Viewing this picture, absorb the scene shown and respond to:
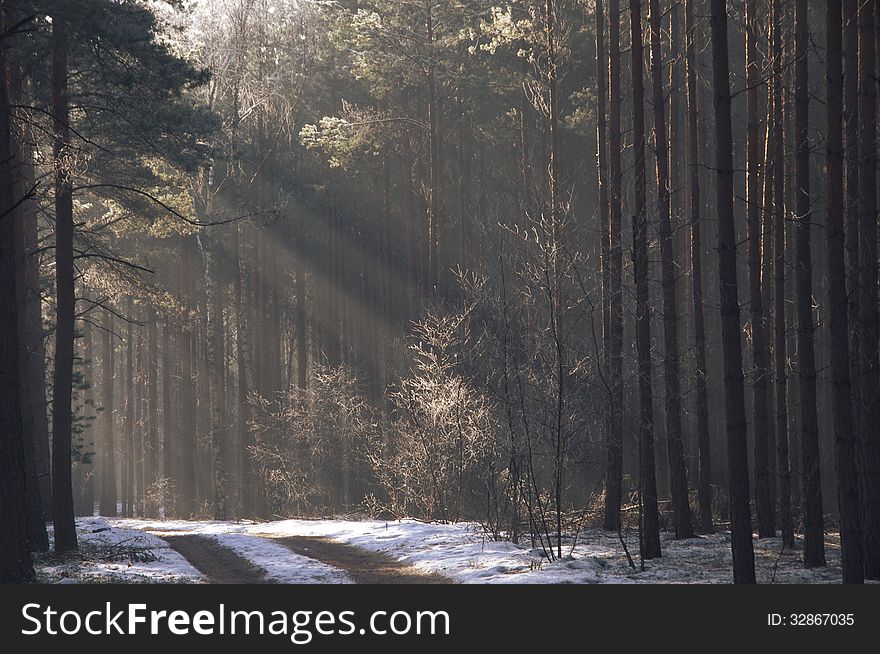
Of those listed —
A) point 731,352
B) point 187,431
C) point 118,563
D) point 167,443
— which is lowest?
point 118,563

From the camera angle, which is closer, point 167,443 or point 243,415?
point 243,415

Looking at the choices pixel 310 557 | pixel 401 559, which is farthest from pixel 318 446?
pixel 401 559

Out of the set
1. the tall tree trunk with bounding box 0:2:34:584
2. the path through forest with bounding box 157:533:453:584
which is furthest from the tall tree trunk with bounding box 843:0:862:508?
the tall tree trunk with bounding box 0:2:34:584

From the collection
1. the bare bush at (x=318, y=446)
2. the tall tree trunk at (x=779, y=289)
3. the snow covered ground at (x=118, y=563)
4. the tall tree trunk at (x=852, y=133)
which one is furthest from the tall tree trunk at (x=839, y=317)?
the bare bush at (x=318, y=446)

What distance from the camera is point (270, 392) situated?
40594 millimetres

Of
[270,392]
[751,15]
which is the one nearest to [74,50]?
[751,15]

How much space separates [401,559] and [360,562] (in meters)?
0.64

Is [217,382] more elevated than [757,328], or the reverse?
[217,382]

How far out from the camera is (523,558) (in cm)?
1378

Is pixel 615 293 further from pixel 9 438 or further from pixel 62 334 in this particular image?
pixel 62 334

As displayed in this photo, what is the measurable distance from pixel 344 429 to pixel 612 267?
18.4 m

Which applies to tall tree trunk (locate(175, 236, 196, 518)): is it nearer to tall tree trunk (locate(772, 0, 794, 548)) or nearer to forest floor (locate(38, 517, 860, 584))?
forest floor (locate(38, 517, 860, 584))

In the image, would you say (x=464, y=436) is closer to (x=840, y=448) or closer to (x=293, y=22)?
(x=840, y=448)

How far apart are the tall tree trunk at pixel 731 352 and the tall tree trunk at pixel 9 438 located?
318 inches
